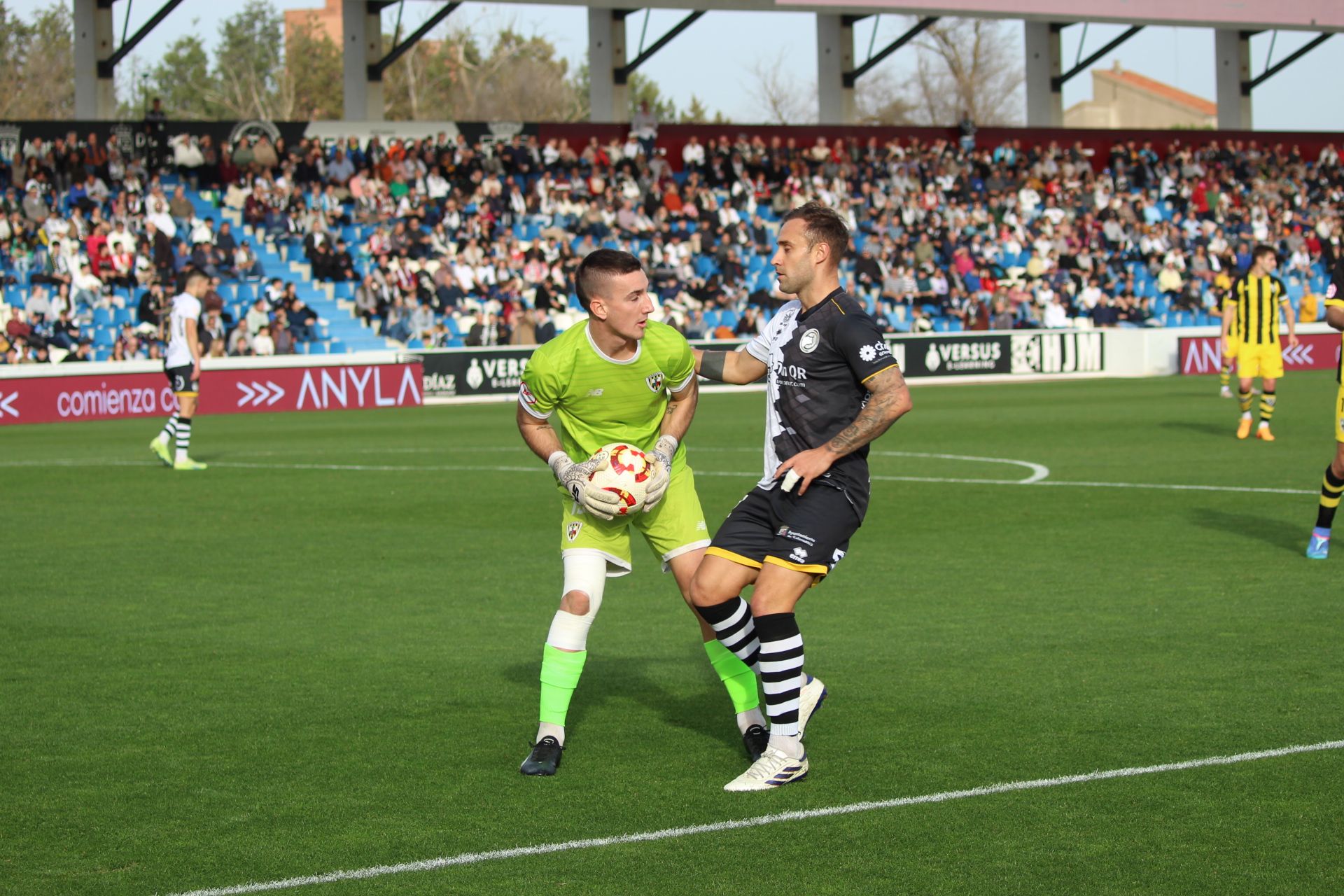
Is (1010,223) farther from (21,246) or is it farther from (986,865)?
(986,865)

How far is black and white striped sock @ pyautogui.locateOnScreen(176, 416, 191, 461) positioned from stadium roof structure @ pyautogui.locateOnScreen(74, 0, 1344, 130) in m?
19.3

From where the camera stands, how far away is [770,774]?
5473 mm

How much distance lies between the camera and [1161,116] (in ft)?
395

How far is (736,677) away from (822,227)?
1.74 m

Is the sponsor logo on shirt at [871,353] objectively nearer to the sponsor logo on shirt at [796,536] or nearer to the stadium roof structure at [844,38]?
the sponsor logo on shirt at [796,536]

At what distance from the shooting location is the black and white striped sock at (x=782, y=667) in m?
5.59

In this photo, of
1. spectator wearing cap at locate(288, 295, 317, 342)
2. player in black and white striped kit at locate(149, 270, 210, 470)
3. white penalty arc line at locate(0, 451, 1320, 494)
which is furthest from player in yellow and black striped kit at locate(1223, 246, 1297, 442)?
spectator wearing cap at locate(288, 295, 317, 342)

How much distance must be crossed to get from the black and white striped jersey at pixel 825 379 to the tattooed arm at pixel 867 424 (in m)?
0.05

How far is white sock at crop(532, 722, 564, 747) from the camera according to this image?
588 cm

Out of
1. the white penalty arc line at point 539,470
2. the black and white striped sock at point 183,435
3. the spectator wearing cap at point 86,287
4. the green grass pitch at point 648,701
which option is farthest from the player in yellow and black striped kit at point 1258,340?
the spectator wearing cap at point 86,287

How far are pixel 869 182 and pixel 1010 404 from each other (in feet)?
54.1

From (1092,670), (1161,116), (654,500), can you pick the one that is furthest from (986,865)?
(1161,116)

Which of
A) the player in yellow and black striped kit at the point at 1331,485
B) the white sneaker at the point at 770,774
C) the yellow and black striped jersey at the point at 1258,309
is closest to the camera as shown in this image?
the white sneaker at the point at 770,774

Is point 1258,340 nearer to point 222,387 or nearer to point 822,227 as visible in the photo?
point 822,227
